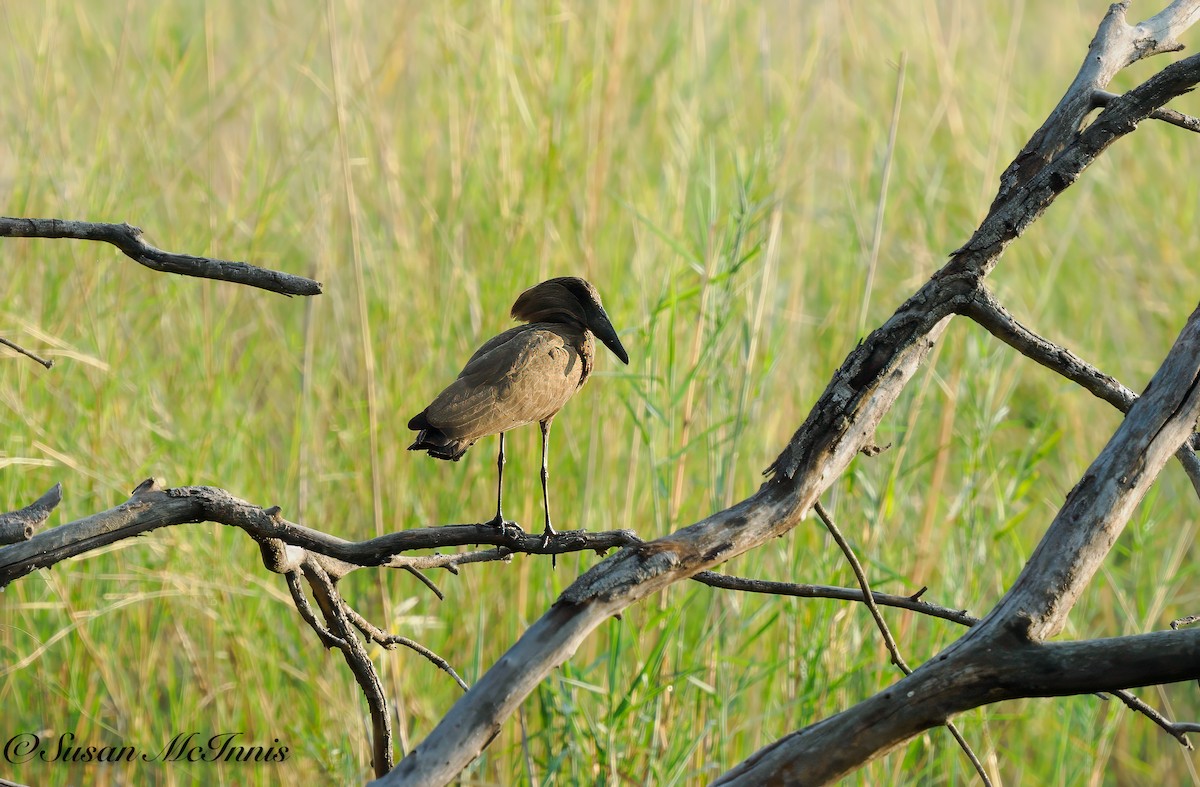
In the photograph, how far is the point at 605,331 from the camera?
2184 millimetres

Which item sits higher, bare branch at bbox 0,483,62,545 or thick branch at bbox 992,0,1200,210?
thick branch at bbox 992,0,1200,210

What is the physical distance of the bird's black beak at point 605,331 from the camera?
2174mm

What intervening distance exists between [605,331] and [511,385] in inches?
13.3

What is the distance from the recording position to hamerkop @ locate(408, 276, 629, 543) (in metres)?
1.81

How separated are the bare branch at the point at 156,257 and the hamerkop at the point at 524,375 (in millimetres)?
482

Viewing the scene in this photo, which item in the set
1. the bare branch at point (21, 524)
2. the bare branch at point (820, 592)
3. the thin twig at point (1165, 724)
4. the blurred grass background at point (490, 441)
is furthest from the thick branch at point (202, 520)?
the blurred grass background at point (490, 441)

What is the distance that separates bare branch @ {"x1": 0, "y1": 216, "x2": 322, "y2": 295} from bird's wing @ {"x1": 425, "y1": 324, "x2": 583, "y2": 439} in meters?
0.49

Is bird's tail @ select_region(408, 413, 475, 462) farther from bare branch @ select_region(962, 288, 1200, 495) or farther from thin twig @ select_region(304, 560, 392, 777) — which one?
bare branch @ select_region(962, 288, 1200, 495)

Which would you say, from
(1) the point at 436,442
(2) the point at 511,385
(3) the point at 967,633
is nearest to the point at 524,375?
(2) the point at 511,385

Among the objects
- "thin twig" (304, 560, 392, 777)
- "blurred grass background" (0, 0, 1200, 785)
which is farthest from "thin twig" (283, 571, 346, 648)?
"blurred grass background" (0, 0, 1200, 785)

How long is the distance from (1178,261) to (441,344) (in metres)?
2.87

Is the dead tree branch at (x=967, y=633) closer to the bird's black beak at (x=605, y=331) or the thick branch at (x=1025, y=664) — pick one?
the thick branch at (x=1025, y=664)

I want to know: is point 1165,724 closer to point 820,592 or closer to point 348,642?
point 820,592

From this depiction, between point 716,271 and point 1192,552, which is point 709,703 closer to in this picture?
point 716,271
